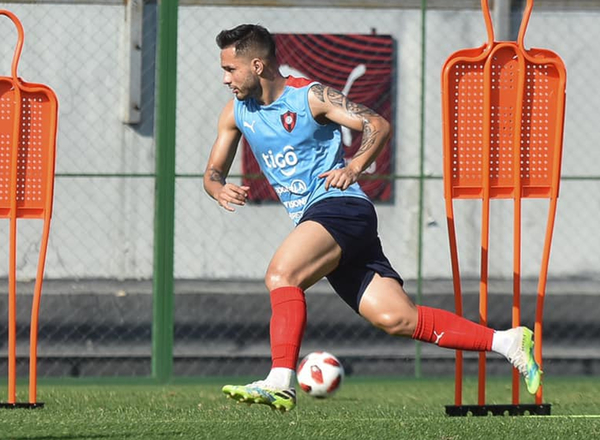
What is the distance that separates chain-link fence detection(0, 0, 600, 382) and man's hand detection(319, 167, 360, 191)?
3958 millimetres

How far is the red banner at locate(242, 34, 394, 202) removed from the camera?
1066 centimetres

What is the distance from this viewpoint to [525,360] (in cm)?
616

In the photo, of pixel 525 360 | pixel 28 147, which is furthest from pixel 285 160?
pixel 28 147

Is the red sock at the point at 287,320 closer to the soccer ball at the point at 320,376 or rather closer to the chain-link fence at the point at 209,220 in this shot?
the soccer ball at the point at 320,376

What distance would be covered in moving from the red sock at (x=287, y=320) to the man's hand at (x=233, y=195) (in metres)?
0.42

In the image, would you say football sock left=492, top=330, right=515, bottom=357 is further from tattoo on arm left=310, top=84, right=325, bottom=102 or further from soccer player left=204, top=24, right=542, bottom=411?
tattoo on arm left=310, top=84, right=325, bottom=102

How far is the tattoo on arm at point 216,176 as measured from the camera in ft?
21.0

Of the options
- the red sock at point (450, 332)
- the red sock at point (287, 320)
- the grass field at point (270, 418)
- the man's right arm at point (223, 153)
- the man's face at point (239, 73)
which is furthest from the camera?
the man's right arm at point (223, 153)

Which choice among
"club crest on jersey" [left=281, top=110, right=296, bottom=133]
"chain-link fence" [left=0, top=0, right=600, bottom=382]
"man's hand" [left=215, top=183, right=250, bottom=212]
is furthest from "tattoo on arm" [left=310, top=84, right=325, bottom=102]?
"chain-link fence" [left=0, top=0, right=600, bottom=382]

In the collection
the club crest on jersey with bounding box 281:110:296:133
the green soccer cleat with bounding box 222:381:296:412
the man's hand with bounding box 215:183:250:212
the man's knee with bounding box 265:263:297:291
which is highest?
the club crest on jersey with bounding box 281:110:296:133

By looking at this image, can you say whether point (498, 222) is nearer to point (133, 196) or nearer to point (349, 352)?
point (349, 352)

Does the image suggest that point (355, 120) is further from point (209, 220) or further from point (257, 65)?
point (209, 220)

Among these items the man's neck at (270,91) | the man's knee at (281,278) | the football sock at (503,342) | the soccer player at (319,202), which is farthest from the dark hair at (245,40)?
the football sock at (503,342)

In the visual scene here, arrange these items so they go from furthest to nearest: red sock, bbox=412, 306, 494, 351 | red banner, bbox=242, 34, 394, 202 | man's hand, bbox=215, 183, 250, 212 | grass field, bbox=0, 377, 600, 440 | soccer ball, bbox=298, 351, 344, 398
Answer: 1. red banner, bbox=242, 34, 394, 202
2. soccer ball, bbox=298, 351, 344, 398
3. red sock, bbox=412, 306, 494, 351
4. man's hand, bbox=215, 183, 250, 212
5. grass field, bbox=0, 377, 600, 440
